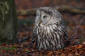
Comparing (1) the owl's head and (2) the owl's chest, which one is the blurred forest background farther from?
(1) the owl's head

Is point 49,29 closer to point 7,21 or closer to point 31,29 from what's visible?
point 7,21

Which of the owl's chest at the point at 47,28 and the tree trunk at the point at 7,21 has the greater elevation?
the tree trunk at the point at 7,21

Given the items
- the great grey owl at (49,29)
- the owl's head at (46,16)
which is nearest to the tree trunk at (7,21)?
the great grey owl at (49,29)

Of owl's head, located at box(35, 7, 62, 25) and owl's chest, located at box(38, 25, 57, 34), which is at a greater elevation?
owl's head, located at box(35, 7, 62, 25)

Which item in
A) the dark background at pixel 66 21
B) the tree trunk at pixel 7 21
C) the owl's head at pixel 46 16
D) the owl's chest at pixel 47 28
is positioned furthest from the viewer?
the dark background at pixel 66 21

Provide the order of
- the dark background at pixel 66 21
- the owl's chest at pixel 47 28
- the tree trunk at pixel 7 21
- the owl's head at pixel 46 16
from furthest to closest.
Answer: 1. the dark background at pixel 66 21
2. the tree trunk at pixel 7 21
3. the owl's chest at pixel 47 28
4. the owl's head at pixel 46 16

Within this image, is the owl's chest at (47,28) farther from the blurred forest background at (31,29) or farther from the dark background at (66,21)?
the dark background at (66,21)

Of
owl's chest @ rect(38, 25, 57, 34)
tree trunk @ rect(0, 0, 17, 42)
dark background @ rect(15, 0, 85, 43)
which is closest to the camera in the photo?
owl's chest @ rect(38, 25, 57, 34)

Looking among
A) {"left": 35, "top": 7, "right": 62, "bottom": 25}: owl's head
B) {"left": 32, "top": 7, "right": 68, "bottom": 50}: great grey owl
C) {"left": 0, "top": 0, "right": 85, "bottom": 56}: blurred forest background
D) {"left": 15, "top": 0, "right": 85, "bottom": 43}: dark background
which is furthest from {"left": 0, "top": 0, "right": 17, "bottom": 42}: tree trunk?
{"left": 35, "top": 7, "right": 62, "bottom": 25}: owl's head
